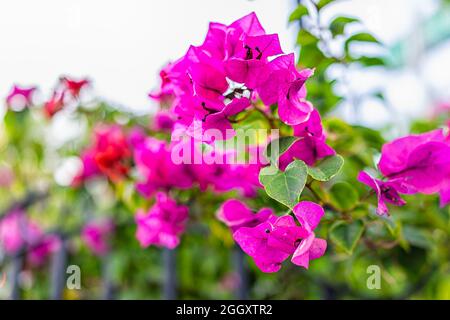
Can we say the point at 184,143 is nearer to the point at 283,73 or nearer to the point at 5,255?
the point at 283,73

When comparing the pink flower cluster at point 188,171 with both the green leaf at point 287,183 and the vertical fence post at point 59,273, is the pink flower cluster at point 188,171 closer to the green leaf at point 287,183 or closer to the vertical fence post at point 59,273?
the green leaf at point 287,183

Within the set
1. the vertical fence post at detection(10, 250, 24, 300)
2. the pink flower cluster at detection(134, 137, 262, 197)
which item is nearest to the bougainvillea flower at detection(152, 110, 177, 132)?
the pink flower cluster at detection(134, 137, 262, 197)

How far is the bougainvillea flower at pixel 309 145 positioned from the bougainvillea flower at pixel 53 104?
0.71 metres

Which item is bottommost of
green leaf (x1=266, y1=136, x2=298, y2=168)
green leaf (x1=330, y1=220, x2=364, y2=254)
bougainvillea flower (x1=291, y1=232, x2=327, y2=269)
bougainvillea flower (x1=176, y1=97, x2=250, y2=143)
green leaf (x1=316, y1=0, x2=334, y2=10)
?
bougainvillea flower (x1=291, y1=232, x2=327, y2=269)

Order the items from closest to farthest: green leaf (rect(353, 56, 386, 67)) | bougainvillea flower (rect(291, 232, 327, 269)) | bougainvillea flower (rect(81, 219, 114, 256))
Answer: bougainvillea flower (rect(291, 232, 327, 269))
green leaf (rect(353, 56, 386, 67))
bougainvillea flower (rect(81, 219, 114, 256))

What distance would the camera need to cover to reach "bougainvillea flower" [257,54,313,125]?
0.51m

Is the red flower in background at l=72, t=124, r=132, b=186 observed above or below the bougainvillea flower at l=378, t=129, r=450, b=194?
above

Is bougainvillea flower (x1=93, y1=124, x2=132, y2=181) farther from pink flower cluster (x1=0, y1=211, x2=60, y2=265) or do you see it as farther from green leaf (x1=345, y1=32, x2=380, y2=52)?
green leaf (x1=345, y1=32, x2=380, y2=52)

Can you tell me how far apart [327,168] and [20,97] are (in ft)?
2.69

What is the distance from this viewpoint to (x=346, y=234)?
63 centimetres

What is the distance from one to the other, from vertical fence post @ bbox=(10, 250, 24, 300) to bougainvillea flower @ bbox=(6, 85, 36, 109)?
1.31 ft

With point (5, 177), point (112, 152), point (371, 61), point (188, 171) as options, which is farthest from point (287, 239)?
point (5, 177)

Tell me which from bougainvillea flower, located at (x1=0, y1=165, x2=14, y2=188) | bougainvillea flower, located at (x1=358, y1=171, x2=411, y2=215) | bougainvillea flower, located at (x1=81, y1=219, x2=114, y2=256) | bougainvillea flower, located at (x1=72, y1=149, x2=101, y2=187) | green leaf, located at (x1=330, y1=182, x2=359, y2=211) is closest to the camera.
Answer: bougainvillea flower, located at (x1=358, y1=171, x2=411, y2=215)

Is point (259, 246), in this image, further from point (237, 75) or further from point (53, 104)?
point (53, 104)
